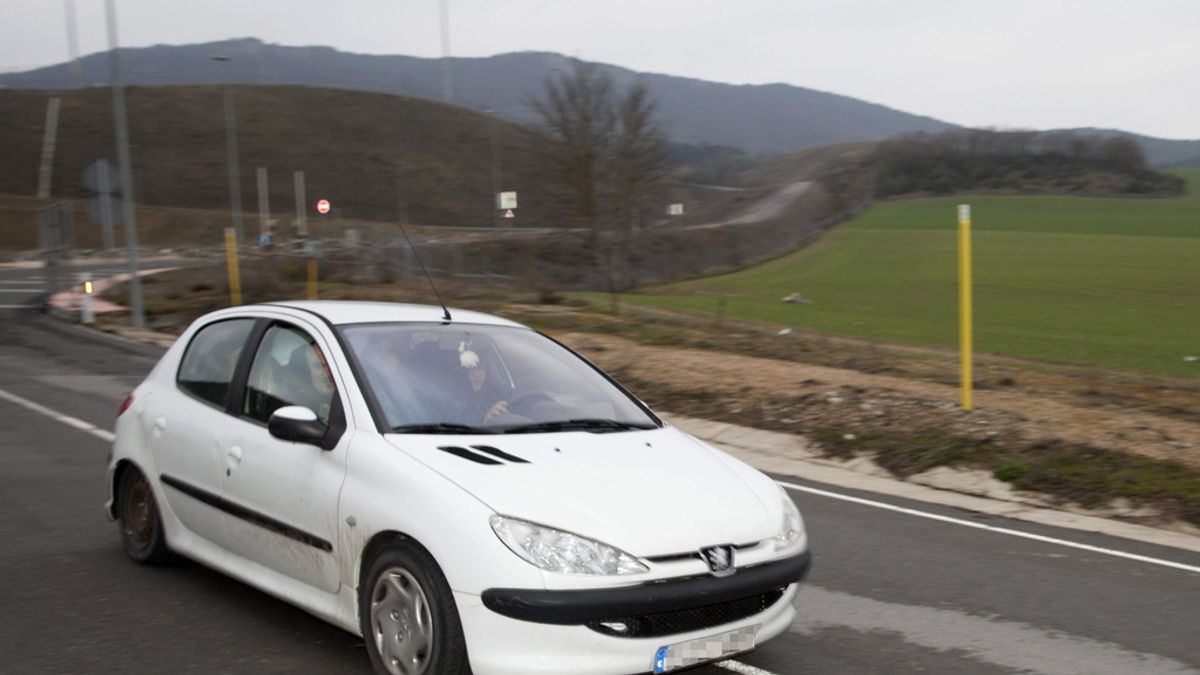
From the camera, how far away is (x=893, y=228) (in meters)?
80.6

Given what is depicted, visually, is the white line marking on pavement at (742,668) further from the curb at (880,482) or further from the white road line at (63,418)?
the white road line at (63,418)

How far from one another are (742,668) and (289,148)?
118 meters

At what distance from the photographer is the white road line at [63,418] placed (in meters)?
11.5

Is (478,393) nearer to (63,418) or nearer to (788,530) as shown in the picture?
(788,530)

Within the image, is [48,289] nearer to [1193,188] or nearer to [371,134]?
[371,134]

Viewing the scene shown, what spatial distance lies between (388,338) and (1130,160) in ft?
381

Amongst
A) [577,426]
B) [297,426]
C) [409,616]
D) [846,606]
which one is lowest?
[846,606]

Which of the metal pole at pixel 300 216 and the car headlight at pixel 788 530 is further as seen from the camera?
the metal pole at pixel 300 216

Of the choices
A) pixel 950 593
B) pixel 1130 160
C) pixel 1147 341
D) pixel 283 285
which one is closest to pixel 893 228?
pixel 1130 160

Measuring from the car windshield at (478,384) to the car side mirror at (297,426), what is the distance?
28cm

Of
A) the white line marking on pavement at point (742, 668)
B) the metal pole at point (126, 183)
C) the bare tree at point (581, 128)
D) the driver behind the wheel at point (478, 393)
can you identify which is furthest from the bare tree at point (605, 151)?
the white line marking on pavement at point (742, 668)

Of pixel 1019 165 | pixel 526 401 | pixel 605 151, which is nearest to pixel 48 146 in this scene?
pixel 605 151

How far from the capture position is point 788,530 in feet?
15.9

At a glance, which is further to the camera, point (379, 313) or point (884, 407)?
point (884, 407)
